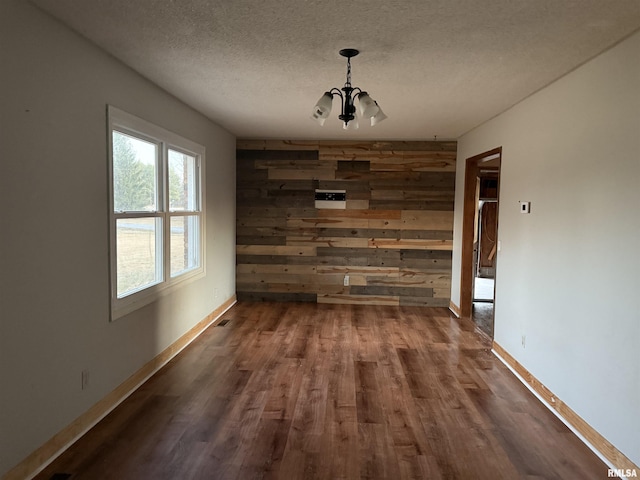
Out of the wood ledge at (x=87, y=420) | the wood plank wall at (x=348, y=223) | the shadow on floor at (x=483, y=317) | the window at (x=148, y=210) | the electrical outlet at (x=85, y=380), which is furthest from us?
the wood plank wall at (x=348, y=223)

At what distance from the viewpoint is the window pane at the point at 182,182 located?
418 cm

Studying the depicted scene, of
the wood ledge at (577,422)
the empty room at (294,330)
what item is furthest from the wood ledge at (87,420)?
the wood ledge at (577,422)

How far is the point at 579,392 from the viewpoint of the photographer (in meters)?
2.76

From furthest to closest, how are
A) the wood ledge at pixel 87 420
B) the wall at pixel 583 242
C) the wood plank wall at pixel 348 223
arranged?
the wood plank wall at pixel 348 223, the wall at pixel 583 242, the wood ledge at pixel 87 420

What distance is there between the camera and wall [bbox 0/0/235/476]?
2.04 meters

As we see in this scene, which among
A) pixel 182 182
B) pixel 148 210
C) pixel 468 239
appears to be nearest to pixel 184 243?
pixel 182 182

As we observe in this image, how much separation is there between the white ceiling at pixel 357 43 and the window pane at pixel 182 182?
68cm

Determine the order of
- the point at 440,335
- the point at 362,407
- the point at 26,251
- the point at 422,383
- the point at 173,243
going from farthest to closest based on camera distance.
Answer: the point at 440,335, the point at 173,243, the point at 422,383, the point at 362,407, the point at 26,251

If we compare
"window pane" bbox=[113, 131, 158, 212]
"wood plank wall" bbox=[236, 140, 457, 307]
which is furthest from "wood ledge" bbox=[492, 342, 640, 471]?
"window pane" bbox=[113, 131, 158, 212]

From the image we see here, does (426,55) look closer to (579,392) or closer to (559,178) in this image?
(559,178)

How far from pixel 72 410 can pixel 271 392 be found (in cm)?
134

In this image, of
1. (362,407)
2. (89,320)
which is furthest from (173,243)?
(362,407)

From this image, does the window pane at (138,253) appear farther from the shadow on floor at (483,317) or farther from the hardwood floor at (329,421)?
the shadow on floor at (483,317)

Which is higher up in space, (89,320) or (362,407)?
(89,320)
